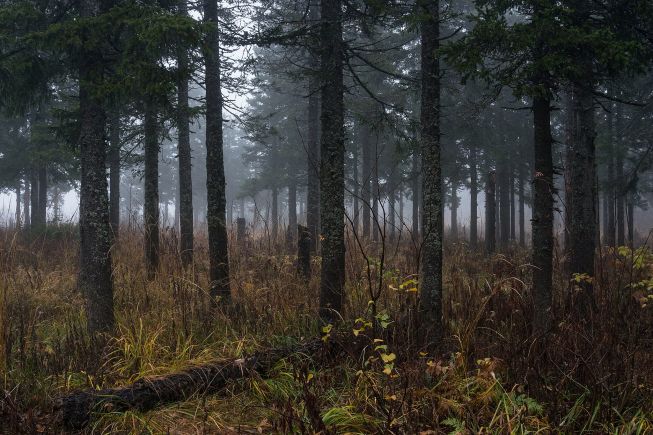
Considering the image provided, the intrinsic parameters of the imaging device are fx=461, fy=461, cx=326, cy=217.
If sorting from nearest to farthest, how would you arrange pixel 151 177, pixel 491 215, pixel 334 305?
pixel 334 305, pixel 151 177, pixel 491 215

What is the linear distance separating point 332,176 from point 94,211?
304 cm

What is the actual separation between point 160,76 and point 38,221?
15924mm

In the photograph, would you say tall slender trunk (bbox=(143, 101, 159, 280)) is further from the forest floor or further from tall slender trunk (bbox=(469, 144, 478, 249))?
tall slender trunk (bbox=(469, 144, 478, 249))

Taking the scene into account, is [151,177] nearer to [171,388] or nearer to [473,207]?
[171,388]

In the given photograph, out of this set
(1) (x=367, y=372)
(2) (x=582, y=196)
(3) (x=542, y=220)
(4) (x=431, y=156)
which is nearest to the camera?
(1) (x=367, y=372)

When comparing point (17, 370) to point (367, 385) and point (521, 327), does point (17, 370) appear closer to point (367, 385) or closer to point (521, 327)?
point (367, 385)

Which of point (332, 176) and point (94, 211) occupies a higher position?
point (332, 176)

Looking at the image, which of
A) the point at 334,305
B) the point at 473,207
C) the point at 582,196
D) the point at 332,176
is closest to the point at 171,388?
the point at 334,305

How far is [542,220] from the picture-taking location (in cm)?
516

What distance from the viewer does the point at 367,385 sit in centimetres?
390

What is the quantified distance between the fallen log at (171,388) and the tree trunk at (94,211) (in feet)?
6.24

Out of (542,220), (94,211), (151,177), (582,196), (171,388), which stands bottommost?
(171,388)

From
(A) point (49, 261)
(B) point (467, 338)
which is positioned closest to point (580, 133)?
(B) point (467, 338)

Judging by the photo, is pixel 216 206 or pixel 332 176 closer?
pixel 332 176
